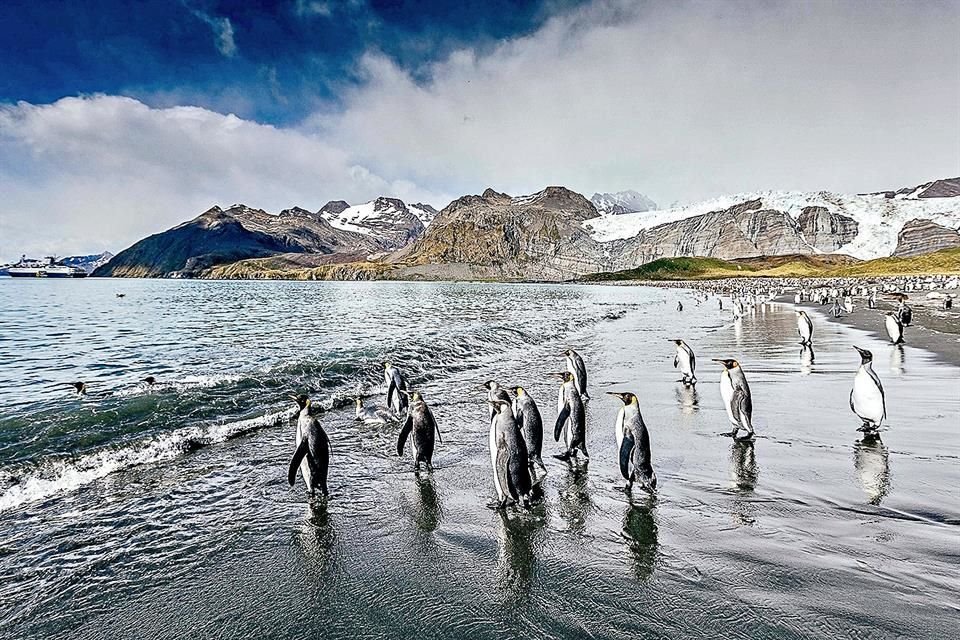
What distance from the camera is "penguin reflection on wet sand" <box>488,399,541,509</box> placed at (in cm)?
536

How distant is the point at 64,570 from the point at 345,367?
9.92 metres

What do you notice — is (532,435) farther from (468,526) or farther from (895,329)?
(895,329)

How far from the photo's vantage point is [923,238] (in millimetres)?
141375

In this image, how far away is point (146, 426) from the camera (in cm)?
862

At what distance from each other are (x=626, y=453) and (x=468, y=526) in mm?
1947

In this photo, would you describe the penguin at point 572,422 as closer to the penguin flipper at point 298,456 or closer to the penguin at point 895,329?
the penguin flipper at point 298,456

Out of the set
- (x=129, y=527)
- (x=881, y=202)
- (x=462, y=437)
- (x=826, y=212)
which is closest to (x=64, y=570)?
(x=129, y=527)

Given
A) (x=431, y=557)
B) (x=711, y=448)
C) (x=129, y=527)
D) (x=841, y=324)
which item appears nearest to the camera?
(x=431, y=557)

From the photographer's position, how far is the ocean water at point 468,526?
357cm

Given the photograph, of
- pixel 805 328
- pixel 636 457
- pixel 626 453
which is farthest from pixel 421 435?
pixel 805 328

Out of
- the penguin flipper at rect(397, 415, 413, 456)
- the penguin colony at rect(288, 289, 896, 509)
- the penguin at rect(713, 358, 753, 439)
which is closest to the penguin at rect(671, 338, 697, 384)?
the penguin colony at rect(288, 289, 896, 509)

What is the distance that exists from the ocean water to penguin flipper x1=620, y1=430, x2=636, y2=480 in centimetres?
25

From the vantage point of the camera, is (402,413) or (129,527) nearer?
(129,527)

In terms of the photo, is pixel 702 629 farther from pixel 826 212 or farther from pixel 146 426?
pixel 826 212
